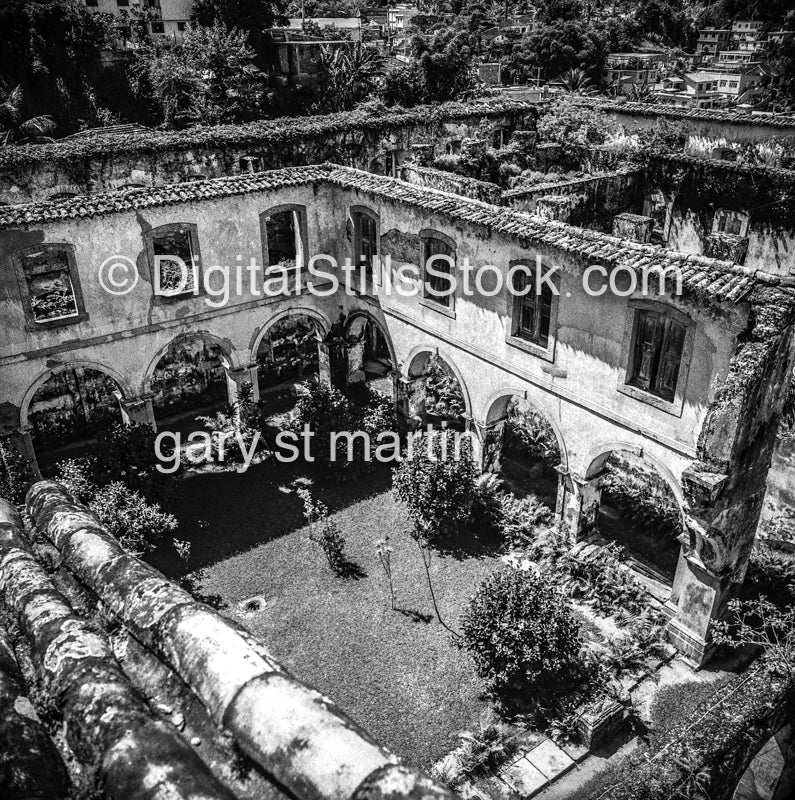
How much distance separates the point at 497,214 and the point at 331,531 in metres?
8.11

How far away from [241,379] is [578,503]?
10.5 meters

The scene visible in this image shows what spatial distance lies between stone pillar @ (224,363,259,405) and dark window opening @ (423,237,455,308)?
599cm

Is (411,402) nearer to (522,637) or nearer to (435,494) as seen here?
(435,494)

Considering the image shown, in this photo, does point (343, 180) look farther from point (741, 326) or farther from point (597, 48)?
point (597, 48)

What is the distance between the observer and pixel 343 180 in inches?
814

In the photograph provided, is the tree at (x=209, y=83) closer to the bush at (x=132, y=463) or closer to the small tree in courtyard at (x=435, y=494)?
the bush at (x=132, y=463)

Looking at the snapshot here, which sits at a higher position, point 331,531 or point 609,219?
point 609,219

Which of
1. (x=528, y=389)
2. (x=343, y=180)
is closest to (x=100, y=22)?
(x=343, y=180)

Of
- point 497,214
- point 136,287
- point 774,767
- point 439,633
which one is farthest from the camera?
point 136,287

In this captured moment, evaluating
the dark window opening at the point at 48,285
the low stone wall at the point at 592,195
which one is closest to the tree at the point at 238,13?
the dark window opening at the point at 48,285

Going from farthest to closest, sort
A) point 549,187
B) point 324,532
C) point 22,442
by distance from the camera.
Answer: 1. point 549,187
2. point 22,442
3. point 324,532

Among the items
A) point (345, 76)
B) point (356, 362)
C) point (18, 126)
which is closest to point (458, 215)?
point (356, 362)

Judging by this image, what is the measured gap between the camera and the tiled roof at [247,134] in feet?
73.7

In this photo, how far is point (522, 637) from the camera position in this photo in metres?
13.1
